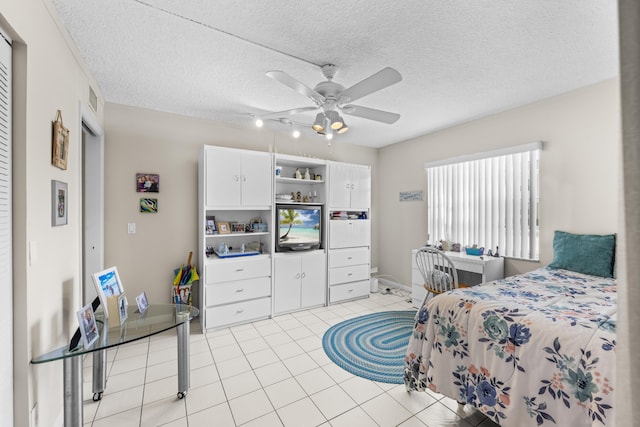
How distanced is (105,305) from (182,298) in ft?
4.85

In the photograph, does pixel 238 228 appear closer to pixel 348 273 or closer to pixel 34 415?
pixel 348 273

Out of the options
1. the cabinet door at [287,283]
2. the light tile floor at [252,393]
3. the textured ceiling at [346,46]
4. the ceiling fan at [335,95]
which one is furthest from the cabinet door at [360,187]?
the light tile floor at [252,393]

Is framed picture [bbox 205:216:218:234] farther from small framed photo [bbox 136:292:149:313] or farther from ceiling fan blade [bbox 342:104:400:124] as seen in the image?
ceiling fan blade [bbox 342:104:400:124]

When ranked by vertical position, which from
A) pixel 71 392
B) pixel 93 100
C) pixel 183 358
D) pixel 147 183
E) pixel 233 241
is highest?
pixel 93 100

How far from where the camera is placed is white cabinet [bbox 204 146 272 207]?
3.25 m

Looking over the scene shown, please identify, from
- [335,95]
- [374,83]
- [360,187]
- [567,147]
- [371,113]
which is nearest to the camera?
[374,83]

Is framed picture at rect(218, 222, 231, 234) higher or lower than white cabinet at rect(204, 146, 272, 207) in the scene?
lower

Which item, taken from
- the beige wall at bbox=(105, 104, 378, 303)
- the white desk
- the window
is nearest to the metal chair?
the white desk

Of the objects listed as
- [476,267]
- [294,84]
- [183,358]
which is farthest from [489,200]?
[183,358]

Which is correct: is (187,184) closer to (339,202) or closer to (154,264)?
(154,264)

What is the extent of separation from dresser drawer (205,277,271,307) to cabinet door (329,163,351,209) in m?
1.43

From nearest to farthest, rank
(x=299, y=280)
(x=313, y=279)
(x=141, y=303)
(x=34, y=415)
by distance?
(x=34, y=415) → (x=141, y=303) → (x=299, y=280) → (x=313, y=279)

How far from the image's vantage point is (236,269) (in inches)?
131

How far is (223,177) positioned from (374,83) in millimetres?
2094
